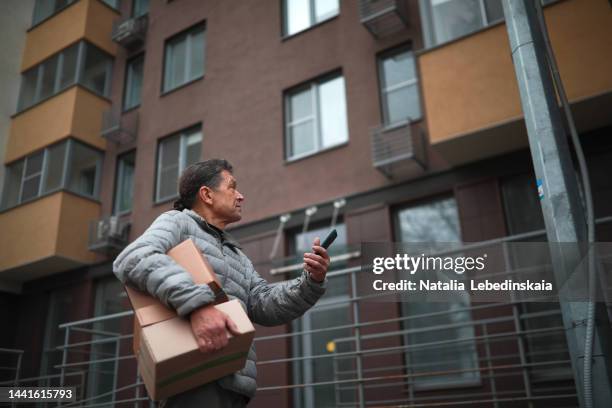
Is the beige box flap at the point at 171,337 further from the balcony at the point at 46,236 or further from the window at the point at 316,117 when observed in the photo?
the balcony at the point at 46,236

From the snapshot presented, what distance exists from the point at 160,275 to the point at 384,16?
941 centimetres

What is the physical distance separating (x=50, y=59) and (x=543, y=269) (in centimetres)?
1573

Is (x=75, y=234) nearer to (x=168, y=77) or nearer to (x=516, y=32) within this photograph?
(x=168, y=77)

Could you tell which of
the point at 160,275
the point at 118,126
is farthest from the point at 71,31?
the point at 160,275

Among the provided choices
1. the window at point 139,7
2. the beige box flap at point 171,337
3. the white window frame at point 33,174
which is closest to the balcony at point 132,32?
the window at point 139,7

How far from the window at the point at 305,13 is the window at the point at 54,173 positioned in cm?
609

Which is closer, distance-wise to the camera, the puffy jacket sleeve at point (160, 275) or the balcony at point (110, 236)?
the puffy jacket sleeve at point (160, 275)

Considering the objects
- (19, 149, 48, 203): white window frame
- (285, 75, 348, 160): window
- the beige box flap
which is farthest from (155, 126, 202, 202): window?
the beige box flap

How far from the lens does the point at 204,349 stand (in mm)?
2377

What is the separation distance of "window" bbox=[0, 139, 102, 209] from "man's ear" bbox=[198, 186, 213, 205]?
11943mm

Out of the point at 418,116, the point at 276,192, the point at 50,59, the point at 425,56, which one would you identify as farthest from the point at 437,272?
the point at 50,59

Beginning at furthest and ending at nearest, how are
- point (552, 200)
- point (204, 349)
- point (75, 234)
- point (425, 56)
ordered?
1. point (75, 234)
2. point (425, 56)
3. point (552, 200)
4. point (204, 349)

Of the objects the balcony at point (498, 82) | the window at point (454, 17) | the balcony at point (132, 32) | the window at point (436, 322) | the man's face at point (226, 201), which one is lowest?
the man's face at point (226, 201)

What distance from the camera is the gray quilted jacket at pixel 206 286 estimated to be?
8.02 feet
